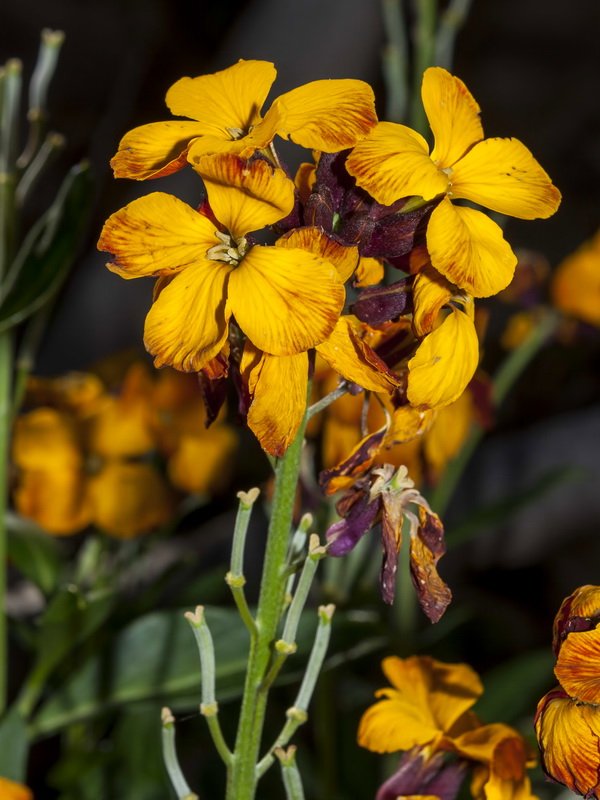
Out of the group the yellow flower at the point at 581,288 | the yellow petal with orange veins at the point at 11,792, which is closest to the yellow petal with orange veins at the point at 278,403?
the yellow petal with orange veins at the point at 11,792

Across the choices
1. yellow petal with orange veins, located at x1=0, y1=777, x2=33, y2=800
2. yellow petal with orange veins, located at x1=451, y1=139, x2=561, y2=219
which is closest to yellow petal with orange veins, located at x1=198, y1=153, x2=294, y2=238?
yellow petal with orange veins, located at x1=451, y1=139, x2=561, y2=219

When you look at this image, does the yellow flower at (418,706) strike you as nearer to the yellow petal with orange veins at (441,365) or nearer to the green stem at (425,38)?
the yellow petal with orange veins at (441,365)

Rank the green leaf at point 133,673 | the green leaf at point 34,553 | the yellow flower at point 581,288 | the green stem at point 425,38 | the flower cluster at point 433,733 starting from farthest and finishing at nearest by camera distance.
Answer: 1. the yellow flower at point 581,288
2. the green stem at point 425,38
3. the green leaf at point 34,553
4. the green leaf at point 133,673
5. the flower cluster at point 433,733

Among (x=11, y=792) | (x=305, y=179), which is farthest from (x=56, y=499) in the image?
(x=305, y=179)

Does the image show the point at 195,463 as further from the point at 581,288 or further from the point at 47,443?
the point at 581,288

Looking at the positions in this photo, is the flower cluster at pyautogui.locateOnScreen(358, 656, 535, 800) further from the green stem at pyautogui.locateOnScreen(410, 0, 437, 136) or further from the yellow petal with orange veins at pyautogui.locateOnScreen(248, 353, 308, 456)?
the green stem at pyautogui.locateOnScreen(410, 0, 437, 136)

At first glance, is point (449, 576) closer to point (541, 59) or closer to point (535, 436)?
point (535, 436)
